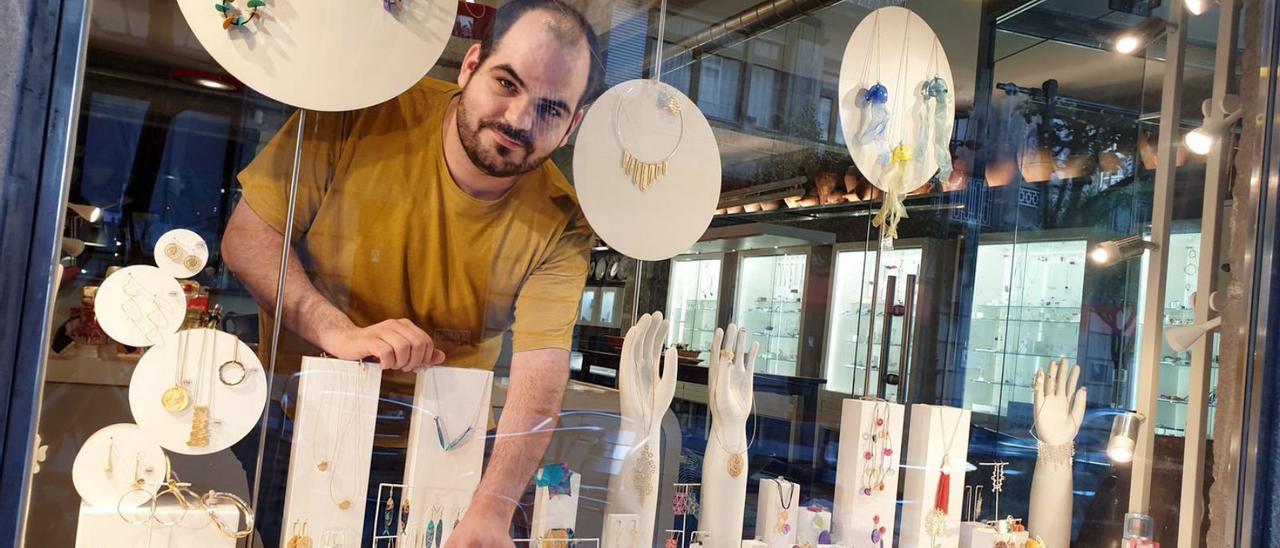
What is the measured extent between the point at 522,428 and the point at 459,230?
15.5 inches

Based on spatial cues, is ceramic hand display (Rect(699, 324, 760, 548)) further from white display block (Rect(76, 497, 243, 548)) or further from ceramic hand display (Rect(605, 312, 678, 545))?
white display block (Rect(76, 497, 243, 548))

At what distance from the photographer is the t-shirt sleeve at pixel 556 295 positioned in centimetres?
199

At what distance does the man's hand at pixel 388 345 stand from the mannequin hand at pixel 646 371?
1.27ft

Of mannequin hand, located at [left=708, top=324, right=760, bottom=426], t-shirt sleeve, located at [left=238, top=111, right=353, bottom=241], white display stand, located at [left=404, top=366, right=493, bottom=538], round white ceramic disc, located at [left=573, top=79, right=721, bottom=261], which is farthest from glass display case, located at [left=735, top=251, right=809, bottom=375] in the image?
t-shirt sleeve, located at [left=238, top=111, right=353, bottom=241]

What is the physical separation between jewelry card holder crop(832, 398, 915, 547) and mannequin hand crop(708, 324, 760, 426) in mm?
259

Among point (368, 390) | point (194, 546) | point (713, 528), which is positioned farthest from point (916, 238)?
point (194, 546)

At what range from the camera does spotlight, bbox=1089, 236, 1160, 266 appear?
8.81ft

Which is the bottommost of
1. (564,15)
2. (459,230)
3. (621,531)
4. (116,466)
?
(621,531)

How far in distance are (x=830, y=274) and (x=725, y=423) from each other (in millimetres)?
403

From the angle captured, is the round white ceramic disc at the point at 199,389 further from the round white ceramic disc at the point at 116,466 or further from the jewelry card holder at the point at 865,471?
the jewelry card holder at the point at 865,471

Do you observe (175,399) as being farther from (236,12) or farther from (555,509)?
(555,509)

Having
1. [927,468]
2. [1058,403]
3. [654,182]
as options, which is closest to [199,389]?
[654,182]

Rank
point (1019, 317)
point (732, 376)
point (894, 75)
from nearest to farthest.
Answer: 1. point (732, 376)
2. point (894, 75)
3. point (1019, 317)

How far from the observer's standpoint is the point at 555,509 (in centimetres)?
205
